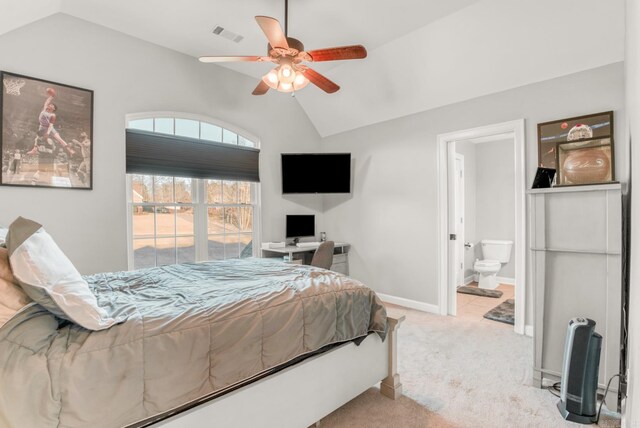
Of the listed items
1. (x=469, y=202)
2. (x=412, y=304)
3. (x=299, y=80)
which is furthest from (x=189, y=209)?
(x=469, y=202)

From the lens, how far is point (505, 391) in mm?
2221

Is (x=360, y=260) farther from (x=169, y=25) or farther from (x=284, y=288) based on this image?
(x=169, y=25)

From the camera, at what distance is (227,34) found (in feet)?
11.0

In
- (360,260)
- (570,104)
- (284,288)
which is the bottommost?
(360,260)

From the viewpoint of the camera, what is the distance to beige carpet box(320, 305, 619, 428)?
6.27ft

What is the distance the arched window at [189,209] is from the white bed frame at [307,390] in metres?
2.66

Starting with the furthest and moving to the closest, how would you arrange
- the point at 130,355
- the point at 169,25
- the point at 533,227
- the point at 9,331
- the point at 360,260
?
the point at 360,260, the point at 169,25, the point at 533,227, the point at 130,355, the point at 9,331

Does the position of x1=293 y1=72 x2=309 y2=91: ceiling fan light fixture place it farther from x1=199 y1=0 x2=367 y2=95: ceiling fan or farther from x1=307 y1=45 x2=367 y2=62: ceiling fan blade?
x1=307 y1=45 x2=367 y2=62: ceiling fan blade

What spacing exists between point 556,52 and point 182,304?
3747 millimetres

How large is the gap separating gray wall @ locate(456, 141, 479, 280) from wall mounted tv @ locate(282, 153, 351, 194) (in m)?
2.31

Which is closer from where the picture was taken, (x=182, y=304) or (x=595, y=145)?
(x=182, y=304)

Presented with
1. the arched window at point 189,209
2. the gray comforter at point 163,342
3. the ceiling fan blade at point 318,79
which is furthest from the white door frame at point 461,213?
the gray comforter at point 163,342

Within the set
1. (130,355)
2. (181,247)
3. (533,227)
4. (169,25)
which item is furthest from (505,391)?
(169,25)

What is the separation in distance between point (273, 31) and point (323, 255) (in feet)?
8.30
